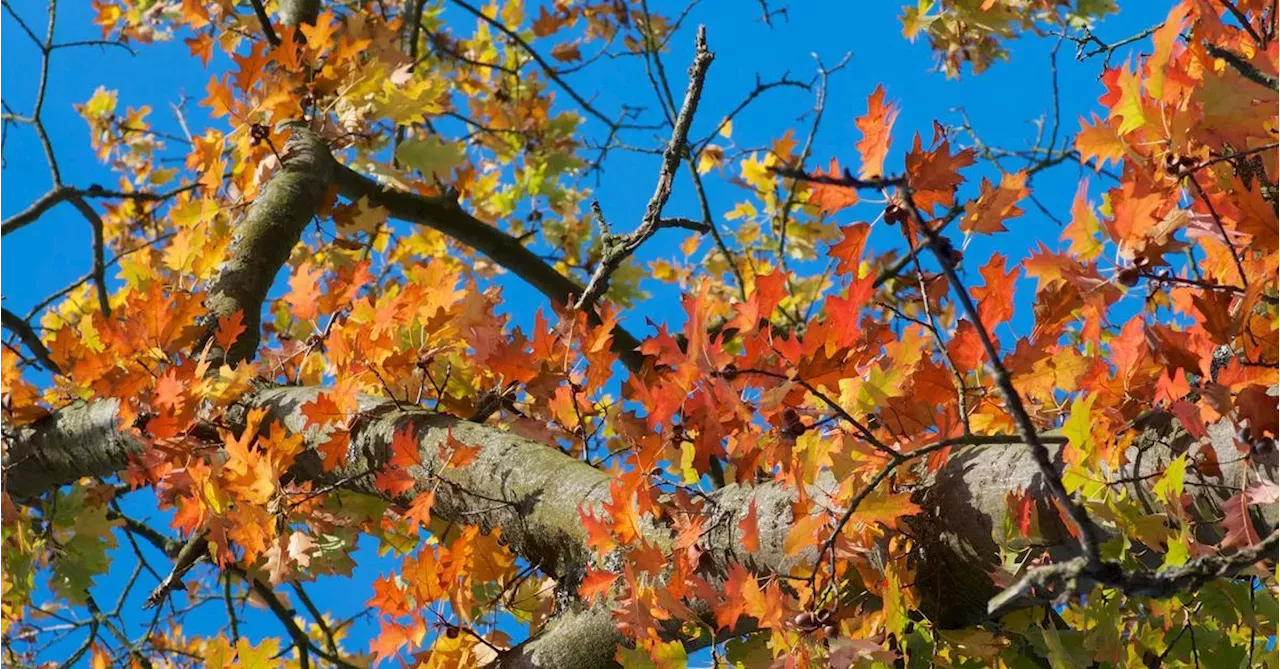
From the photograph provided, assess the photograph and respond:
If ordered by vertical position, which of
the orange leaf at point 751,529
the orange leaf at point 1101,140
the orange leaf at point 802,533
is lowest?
the orange leaf at point 802,533

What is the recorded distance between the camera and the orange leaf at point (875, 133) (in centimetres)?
124

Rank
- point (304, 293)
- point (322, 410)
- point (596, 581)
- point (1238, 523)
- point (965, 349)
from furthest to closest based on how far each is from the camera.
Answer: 1. point (304, 293)
2. point (322, 410)
3. point (596, 581)
4. point (965, 349)
5. point (1238, 523)

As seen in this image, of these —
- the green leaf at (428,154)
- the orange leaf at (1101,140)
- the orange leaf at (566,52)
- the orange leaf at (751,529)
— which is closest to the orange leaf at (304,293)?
→ the green leaf at (428,154)

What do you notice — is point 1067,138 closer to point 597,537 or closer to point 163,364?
point 597,537

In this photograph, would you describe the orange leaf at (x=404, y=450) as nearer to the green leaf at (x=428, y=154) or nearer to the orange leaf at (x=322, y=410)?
the orange leaf at (x=322, y=410)

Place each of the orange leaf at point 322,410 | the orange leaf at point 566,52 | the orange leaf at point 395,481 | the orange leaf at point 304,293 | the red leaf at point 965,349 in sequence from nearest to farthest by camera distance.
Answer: the red leaf at point 965,349 < the orange leaf at point 395,481 < the orange leaf at point 322,410 < the orange leaf at point 304,293 < the orange leaf at point 566,52

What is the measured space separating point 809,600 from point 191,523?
3.69ft

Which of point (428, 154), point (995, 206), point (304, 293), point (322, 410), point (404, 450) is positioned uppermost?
point (428, 154)

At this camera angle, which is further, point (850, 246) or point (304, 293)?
point (304, 293)

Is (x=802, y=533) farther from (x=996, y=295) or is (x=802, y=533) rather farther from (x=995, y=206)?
(x=995, y=206)

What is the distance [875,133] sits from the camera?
1.25m

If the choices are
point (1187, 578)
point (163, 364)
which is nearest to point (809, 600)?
point (1187, 578)

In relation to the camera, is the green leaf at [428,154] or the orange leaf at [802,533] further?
the green leaf at [428,154]

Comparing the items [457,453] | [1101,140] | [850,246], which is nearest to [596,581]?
[457,453]
